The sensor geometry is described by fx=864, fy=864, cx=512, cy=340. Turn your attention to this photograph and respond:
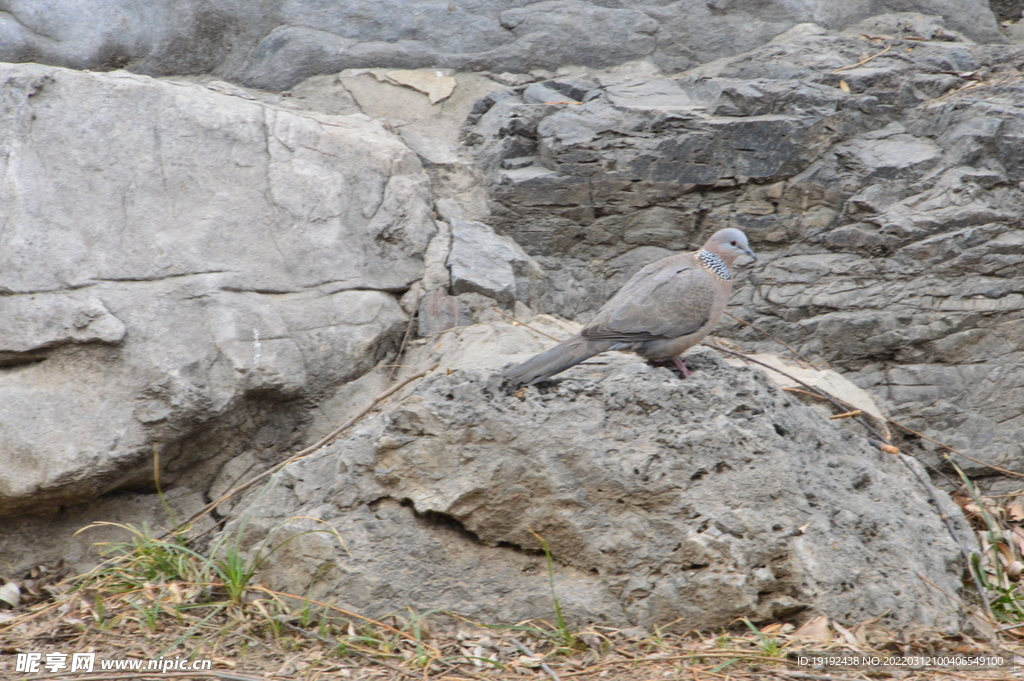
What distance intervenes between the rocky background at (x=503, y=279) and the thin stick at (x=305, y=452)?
0.08 meters

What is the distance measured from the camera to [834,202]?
495 centimetres

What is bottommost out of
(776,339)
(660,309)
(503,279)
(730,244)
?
(776,339)

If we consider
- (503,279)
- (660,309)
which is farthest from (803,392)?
(503,279)

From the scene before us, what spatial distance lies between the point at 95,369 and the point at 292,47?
264 cm

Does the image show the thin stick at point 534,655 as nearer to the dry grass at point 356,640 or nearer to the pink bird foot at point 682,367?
the dry grass at point 356,640

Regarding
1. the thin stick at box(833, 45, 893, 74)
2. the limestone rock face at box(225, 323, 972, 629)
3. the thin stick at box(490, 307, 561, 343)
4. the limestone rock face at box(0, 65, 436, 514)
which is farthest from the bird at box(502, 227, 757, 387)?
the thin stick at box(833, 45, 893, 74)

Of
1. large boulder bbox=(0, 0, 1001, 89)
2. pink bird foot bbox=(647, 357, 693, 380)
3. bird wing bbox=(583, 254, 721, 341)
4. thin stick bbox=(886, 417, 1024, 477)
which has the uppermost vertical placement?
large boulder bbox=(0, 0, 1001, 89)

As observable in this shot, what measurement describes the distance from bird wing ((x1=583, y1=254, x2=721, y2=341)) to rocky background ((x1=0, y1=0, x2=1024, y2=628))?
23cm

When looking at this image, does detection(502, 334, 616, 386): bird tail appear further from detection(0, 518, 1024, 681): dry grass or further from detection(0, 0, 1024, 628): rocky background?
detection(0, 518, 1024, 681): dry grass

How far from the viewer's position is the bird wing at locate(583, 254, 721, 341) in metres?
3.62

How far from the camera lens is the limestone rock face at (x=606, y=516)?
10.3ft

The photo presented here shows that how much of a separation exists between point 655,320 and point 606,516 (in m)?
0.88

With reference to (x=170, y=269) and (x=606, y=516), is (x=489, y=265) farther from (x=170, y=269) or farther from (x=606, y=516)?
(x=606, y=516)

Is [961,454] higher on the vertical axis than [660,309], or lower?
lower
